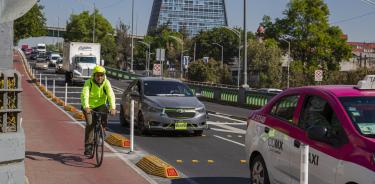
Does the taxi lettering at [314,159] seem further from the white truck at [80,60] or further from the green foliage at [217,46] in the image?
the green foliage at [217,46]

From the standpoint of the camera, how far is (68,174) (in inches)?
364

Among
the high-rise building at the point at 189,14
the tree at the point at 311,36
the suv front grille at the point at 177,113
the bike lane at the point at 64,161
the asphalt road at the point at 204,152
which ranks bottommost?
the asphalt road at the point at 204,152

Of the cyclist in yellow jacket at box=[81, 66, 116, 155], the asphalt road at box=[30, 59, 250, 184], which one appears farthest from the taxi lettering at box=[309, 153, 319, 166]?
the cyclist in yellow jacket at box=[81, 66, 116, 155]

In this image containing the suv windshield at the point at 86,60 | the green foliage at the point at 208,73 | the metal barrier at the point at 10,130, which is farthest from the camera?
the green foliage at the point at 208,73

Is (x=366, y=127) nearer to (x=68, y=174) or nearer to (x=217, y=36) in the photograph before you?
(x=68, y=174)

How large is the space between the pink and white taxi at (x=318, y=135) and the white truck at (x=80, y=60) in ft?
119

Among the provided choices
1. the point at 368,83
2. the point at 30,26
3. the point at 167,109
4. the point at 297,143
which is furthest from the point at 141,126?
the point at 30,26

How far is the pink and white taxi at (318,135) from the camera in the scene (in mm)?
5520

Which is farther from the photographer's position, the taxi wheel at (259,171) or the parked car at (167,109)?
the parked car at (167,109)

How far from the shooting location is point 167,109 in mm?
14758

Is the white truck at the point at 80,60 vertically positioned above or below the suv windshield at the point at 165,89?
above

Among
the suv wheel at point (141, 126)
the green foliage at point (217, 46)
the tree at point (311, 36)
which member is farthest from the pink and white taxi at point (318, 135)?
the green foliage at point (217, 46)

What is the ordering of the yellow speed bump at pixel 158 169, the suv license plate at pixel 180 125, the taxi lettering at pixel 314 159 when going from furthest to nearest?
1. the suv license plate at pixel 180 125
2. the yellow speed bump at pixel 158 169
3. the taxi lettering at pixel 314 159

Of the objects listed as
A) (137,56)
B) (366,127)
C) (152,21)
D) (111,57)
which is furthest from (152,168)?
(152,21)
